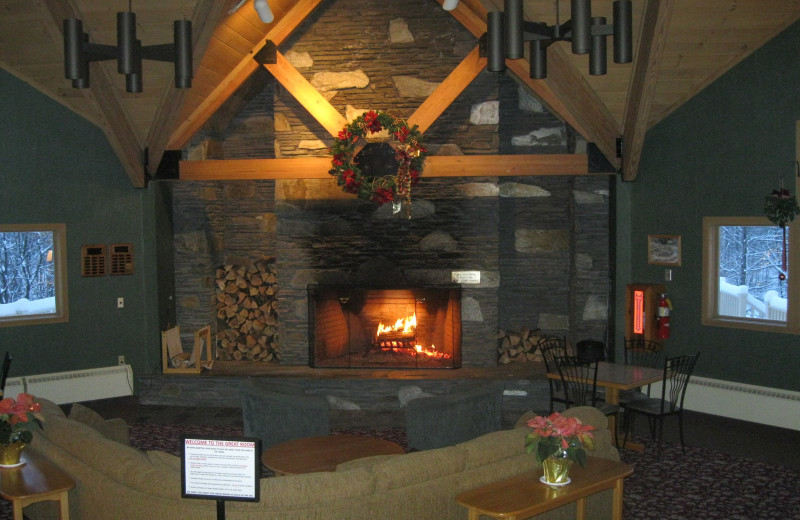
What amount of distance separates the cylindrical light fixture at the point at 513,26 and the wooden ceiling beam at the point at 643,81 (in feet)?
8.78

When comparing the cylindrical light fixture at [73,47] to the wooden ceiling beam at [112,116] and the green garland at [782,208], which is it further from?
the green garland at [782,208]

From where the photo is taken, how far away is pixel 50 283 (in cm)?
912

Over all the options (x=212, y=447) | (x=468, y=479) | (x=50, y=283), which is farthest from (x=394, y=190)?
(x=212, y=447)

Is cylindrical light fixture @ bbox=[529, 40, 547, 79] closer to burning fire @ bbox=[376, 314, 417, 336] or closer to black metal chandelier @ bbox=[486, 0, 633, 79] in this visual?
black metal chandelier @ bbox=[486, 0, 633, 79]

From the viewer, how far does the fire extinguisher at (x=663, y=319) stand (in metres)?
8.81

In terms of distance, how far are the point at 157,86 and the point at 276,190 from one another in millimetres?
1735

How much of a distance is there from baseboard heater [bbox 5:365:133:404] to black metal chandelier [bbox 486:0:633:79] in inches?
251

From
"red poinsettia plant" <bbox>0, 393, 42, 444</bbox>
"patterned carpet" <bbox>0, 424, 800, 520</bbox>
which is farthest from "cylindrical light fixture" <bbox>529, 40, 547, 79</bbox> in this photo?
"red poinsettia plant" <bbox>0, 393, 42, 444</bbox>

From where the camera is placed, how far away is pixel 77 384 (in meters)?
9.25

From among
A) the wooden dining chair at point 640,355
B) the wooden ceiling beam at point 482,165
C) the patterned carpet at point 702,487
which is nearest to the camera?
the patterned carpet at point 702,487

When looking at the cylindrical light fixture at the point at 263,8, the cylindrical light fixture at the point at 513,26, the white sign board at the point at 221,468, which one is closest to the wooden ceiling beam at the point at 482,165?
the cylindrical light fixture at the point at 263,8

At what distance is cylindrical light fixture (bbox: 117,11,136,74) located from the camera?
493 centimetres

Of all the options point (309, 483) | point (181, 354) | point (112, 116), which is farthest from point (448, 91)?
point (309, 483)

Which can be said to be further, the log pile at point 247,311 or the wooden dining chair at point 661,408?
the log pile at point 247,311
